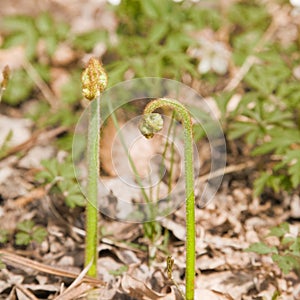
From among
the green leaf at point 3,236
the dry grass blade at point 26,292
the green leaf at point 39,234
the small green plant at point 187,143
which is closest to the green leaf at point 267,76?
the small green plant at point 187,143

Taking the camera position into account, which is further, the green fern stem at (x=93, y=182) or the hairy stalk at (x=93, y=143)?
the green fern stem at (x=93, y=182)

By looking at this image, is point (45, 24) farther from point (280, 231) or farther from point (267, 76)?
point (280, 231)

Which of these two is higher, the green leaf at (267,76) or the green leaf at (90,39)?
the green leaf at (90,39)

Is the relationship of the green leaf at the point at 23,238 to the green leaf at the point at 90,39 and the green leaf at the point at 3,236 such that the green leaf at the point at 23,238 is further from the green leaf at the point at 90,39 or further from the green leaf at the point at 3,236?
the green leaf at the point at 90,39

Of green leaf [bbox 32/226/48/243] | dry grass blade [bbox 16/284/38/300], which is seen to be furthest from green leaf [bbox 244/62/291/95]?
dry grass blade [bbox 16/284/38/300]

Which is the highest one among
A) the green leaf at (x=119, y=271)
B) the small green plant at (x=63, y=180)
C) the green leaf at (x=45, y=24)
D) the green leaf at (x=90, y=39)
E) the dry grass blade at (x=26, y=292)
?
the green leaf at (x=45, y=24)

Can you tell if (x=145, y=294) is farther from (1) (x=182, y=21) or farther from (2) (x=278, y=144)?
(1) (x=182, y=21)

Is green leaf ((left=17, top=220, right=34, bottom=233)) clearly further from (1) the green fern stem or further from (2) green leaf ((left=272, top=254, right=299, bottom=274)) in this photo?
(2) green leaf ((left=272, top=254, right=299, bottom=274))
